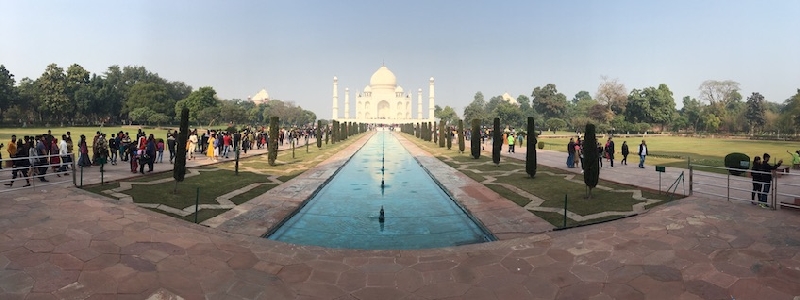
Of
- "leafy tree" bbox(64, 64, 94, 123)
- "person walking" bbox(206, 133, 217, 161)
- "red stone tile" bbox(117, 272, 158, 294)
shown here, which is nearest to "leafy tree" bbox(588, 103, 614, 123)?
"person walking" bbox(206, 133, 217, 161)

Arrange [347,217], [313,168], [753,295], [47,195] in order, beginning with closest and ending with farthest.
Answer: [753,295] < [47,195] < [347,217] < [313,168]

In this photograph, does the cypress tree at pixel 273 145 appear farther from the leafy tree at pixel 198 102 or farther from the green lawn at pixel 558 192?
the leafy tree at pixel 198 102

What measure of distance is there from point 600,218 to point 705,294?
10.5 feet

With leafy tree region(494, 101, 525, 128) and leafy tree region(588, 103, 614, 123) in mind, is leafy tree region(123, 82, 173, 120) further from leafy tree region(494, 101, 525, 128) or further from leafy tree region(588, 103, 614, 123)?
leafy tree region(588, 103, 614, 123)

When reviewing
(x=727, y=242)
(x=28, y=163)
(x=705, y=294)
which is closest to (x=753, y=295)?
(x=705, y=294)

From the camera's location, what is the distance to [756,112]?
54.8 m

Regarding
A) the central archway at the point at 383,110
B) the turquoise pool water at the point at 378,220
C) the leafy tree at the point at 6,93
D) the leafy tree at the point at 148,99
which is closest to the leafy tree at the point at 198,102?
the leafy tree at the point at 148,99

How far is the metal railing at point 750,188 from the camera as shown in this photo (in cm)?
757

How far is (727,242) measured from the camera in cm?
592

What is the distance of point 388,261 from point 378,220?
9.21 ft

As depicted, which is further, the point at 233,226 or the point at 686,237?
the point at 233,226

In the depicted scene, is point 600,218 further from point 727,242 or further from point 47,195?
point 47,195

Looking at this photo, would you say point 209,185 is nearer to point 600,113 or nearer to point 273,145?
point 273,145

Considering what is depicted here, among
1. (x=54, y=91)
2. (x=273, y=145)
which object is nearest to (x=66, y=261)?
(x=273, y=145)
